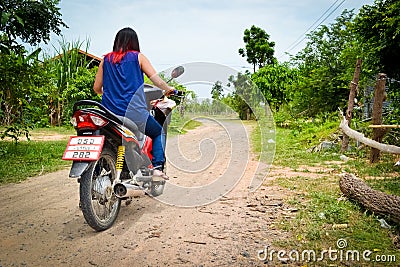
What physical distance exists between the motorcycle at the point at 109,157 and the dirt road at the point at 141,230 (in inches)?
9.2

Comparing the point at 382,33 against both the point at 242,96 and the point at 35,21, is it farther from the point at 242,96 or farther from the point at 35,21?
the point at 35,21

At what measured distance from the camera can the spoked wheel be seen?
305 centimetres

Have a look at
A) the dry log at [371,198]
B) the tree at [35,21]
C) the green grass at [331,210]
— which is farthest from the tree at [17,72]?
the dry log at [371,198]

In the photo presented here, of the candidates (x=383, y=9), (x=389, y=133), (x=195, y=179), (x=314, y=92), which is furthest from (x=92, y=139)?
(x=314, y=92)

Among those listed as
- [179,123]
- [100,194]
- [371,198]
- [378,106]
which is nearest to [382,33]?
[378,106]

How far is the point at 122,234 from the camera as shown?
10.5 feet

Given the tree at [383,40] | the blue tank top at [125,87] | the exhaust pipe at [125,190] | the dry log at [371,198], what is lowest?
the dry log at [371,198]

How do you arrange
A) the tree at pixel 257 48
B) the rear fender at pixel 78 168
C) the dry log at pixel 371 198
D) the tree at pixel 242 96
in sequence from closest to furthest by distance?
the rear fender at pixel 78 168
the dry log at pixel 371 198
the tree at pixel 242 96
the tree at pixel 257 48

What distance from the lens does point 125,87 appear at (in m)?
3.45

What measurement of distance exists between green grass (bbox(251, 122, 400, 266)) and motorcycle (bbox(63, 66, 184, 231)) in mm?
1410

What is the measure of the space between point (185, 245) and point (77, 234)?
3.10 feet

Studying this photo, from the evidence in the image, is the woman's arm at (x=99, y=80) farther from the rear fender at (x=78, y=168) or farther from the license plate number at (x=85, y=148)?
the rear fender at (x=78, y=168)

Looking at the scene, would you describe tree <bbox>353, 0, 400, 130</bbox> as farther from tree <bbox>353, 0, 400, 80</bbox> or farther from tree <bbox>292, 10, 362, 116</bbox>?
tree <bbox>292, 10, 362, 116</bbox>

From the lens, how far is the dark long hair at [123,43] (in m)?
3.47
